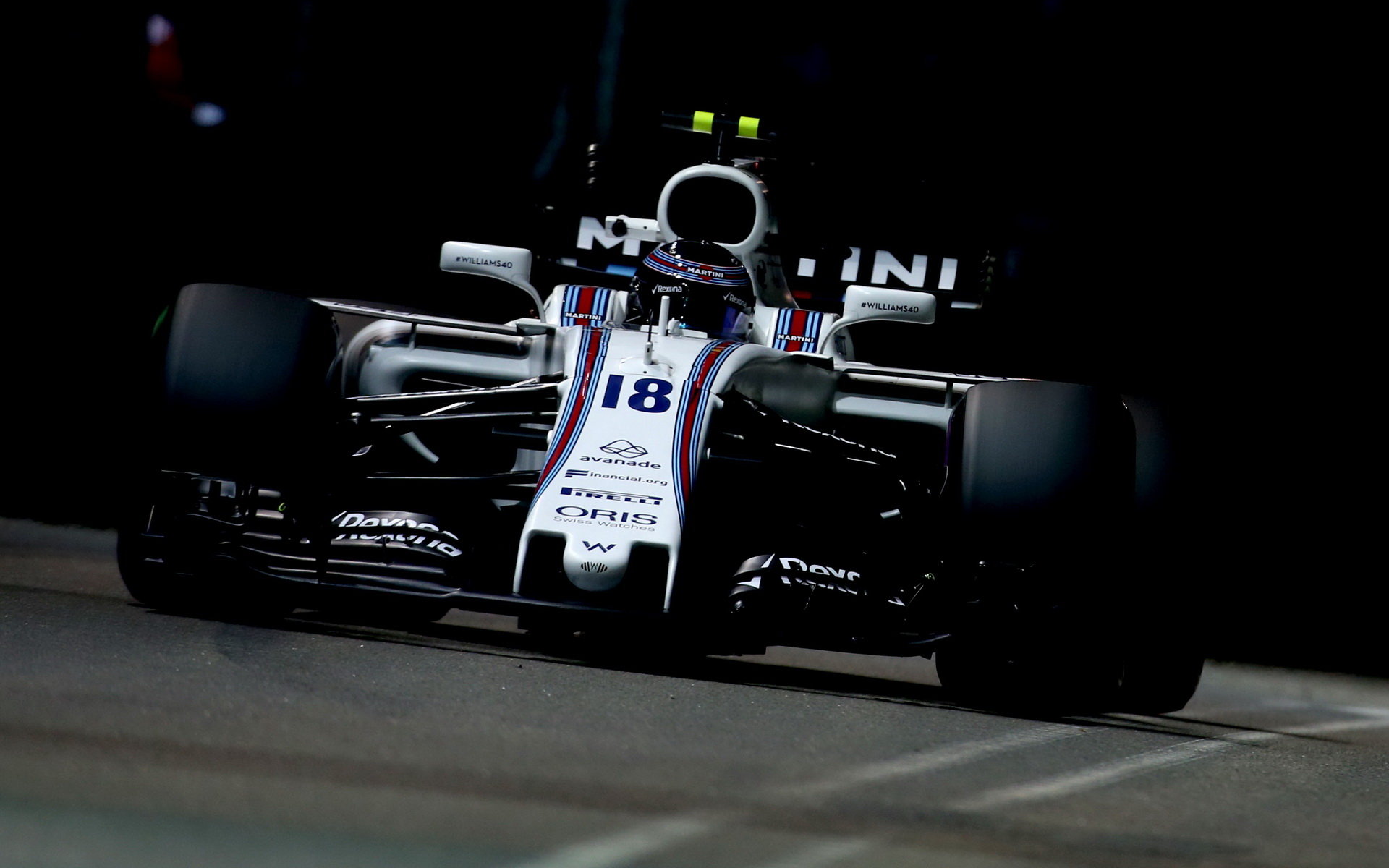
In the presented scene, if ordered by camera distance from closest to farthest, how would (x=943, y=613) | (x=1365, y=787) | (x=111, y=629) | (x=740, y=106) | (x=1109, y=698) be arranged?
(x=1365, y=787), (x=111, y=629), (x=943, y=613), (x=1109, y=698), (x=740, y=106)

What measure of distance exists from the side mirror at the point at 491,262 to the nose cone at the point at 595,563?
2267 millimetres

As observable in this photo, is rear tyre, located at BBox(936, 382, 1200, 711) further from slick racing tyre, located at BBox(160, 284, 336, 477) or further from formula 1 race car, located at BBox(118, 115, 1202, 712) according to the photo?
slick racing tyre, located at BBox(160, 284, 336, 477)

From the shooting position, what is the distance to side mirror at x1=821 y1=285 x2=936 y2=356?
716 centimetres

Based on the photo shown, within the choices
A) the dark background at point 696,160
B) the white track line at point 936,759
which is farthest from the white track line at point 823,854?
the dark background at point 696,160

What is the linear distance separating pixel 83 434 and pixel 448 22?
314 centimetres

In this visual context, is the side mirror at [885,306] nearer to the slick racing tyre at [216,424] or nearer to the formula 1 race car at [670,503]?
the formula 1 race car at [670,503]

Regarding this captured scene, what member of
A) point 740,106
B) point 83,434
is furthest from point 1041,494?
point 83,434

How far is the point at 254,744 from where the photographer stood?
357 cm

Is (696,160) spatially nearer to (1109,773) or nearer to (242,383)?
(242,383)

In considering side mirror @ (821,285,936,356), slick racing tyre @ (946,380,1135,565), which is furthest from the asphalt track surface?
side mirror @ (821,285,936,356)

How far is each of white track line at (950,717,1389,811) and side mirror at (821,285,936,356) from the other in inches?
79.7

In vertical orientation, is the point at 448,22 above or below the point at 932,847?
above

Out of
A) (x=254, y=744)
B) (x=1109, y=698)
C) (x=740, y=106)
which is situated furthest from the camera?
(x=740, y=106)

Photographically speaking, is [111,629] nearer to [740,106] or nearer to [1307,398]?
[740,106]
